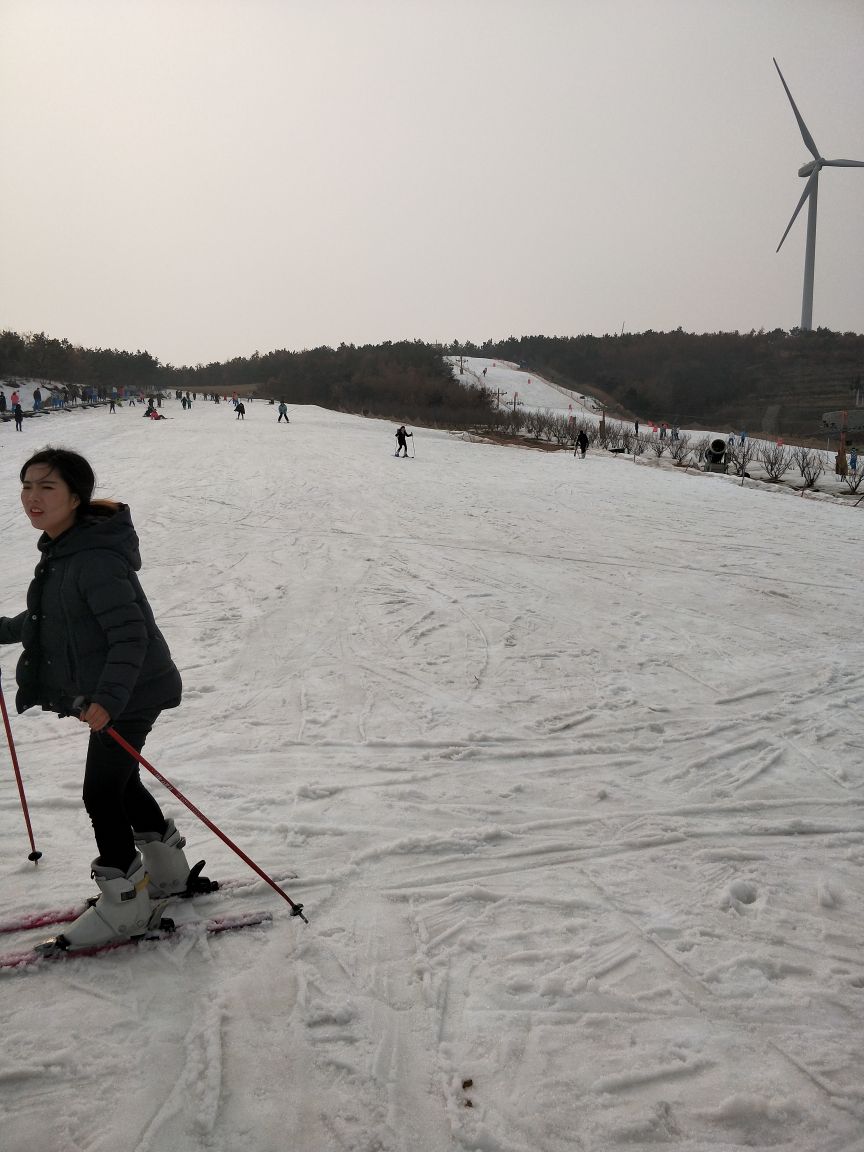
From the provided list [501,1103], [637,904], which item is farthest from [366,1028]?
[637,904]

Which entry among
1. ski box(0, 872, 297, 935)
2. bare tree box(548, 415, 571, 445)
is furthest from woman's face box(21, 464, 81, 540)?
bare tree box(548, 415, 571, 445)

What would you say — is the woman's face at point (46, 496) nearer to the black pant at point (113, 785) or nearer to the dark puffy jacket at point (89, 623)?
the dark puffy jacket at point (89, 623)

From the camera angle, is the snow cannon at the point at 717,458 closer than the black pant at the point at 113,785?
No

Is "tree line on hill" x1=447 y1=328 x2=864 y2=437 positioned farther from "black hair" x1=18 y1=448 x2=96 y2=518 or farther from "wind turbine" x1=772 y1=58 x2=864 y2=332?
"black hair" x1=18 y1=448 x2=96 y2=518

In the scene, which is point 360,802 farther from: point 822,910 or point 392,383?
point 392,383

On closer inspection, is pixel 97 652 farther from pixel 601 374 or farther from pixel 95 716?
pixel 601 374

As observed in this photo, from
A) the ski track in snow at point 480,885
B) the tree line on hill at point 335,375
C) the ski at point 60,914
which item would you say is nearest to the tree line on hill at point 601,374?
the tree line on hill at point 335,375

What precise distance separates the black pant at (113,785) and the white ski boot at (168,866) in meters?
0.23

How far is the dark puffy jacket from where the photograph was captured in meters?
2.59

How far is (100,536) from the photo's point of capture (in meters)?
2.63

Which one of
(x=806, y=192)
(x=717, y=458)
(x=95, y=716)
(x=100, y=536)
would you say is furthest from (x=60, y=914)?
(x=806, y=192)

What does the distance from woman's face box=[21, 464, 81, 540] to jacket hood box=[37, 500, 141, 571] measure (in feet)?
0.22

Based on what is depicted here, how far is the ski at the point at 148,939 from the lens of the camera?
2836 mm

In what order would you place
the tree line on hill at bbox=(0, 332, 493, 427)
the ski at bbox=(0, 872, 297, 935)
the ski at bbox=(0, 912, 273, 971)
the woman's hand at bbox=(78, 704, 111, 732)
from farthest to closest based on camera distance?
the tree line on hill at bbox=(0, 332, 493, 427), the ski at bbox=(0, 872, 297, 935), the ski at bbox=(0, 912, 273, 971), the woman's hand at bbox=(78, 704, 111, 732)
